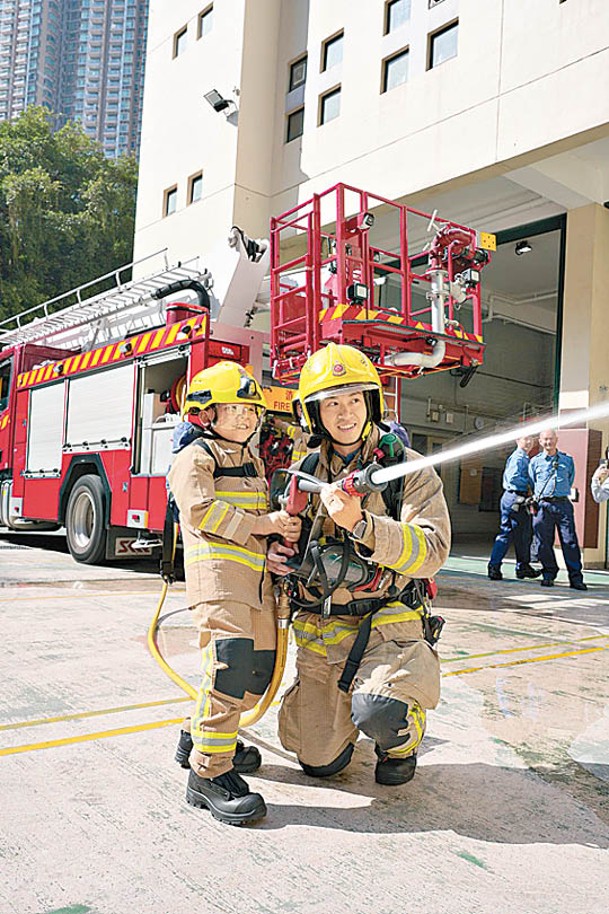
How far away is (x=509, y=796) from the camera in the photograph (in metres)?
2.76

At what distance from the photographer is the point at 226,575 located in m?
2.70

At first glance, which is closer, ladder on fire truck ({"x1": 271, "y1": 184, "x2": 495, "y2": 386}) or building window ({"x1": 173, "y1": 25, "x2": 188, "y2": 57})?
ladder on fire truck ({"x1": 271, "y1": 184, "x2": 495, "y2": 386})

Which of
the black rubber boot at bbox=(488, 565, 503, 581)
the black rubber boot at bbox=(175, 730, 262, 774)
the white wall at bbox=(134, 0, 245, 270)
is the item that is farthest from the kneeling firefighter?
the white wall at bbox=(134, 0, 245, 270)

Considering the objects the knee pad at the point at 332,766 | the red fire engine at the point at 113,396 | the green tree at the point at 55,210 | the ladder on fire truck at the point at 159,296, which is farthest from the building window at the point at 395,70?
the green tree at the point at 55,210

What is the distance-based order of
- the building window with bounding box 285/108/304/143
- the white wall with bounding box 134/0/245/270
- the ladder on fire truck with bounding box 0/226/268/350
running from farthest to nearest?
the white wall with bounding box 134/0/245/270 < the building window with bounding box 285/108/304/143 < the ladder on fire truck with bounding box 0/226/268/350

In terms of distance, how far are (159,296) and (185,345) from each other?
1.13 m

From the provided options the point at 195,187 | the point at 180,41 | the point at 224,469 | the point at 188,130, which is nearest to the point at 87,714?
the point at 224,469

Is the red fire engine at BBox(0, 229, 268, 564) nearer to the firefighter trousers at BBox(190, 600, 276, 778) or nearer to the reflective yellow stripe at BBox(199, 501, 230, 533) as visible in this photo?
the reflective yellow stripe at BBox(199, 501, 230, 533)

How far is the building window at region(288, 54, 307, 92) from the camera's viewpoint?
46.4 feet

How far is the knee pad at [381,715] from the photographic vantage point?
8.36ft

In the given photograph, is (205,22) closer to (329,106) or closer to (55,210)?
(329,106)

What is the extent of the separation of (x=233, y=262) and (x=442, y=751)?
5.70m

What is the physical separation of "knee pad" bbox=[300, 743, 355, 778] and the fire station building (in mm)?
5634

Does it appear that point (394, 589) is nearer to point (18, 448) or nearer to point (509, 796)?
point (509, 796)
